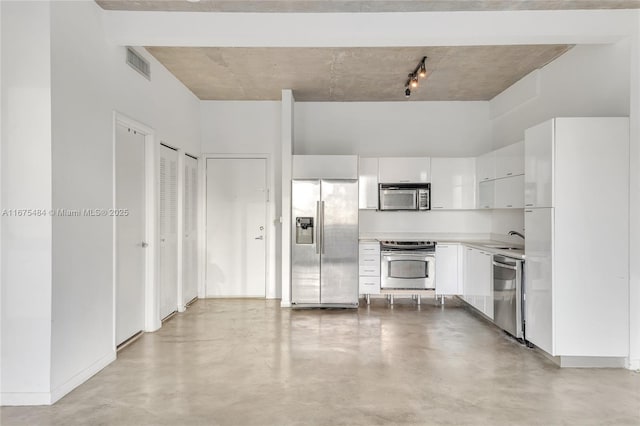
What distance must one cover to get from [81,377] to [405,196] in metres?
4.48

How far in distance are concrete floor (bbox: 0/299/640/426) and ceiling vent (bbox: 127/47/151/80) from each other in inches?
108

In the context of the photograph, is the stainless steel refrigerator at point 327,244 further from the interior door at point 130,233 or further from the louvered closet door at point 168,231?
the interior door at point 130,233

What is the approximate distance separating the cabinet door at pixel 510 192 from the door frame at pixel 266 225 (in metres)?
3.15

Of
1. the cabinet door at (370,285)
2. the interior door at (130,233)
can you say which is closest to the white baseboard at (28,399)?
the interior door at (130,233)

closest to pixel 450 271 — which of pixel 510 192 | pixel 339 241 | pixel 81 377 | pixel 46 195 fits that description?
pixel 510 192

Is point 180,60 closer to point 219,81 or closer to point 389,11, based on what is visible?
point 219,81

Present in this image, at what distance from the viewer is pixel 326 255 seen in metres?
5.67

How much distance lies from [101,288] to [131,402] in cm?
105

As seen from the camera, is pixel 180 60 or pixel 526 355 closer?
pixel 526 355

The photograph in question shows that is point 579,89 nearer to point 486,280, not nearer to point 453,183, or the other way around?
point 453,183

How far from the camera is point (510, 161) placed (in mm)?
4840

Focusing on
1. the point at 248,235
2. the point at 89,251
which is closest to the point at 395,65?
the point at 248,235

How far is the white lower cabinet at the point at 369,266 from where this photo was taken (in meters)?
5.84

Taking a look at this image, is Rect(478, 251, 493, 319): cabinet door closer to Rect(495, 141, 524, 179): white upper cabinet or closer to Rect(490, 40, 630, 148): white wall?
Rect(495, 141, 524, 179): white upper cabinet
